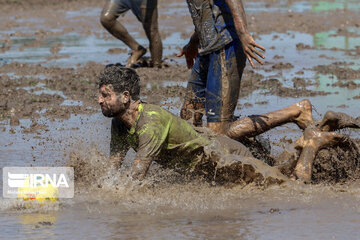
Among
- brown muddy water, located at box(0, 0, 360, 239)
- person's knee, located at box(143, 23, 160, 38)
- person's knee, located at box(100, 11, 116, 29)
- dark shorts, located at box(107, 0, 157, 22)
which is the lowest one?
brown muddy water, located at box(0, 0, 360, 239)

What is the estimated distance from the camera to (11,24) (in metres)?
16.6

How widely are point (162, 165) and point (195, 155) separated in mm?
280

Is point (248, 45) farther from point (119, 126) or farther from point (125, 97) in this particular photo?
point (119, 126)

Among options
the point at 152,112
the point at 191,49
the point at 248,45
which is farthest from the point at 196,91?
the point at 152,112

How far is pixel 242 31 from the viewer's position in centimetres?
572

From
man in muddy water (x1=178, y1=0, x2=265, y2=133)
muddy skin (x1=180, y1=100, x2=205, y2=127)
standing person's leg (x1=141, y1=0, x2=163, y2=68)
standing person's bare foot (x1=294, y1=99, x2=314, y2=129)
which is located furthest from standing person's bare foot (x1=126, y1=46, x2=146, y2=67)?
standing person's bare foot (x1=294, y1=99, x2=314, y2=129)

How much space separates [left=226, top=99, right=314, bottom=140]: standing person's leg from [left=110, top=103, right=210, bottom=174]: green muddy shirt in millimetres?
450

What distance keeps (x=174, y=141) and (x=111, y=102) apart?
1.76 feet

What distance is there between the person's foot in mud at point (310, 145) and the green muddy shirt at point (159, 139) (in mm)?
738

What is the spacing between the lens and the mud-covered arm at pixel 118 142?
565 centimetres

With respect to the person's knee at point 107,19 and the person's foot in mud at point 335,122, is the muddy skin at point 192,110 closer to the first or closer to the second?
the person's foot in mud at point 335,122

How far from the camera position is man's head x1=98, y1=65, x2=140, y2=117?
537cm

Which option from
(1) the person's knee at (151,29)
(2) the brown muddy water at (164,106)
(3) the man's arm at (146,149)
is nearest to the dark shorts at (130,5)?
(1) the person's knee at (151,29)

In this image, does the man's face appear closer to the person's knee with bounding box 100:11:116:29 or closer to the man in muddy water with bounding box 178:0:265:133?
the man in muddy water with bounding box 178:0:265:133
